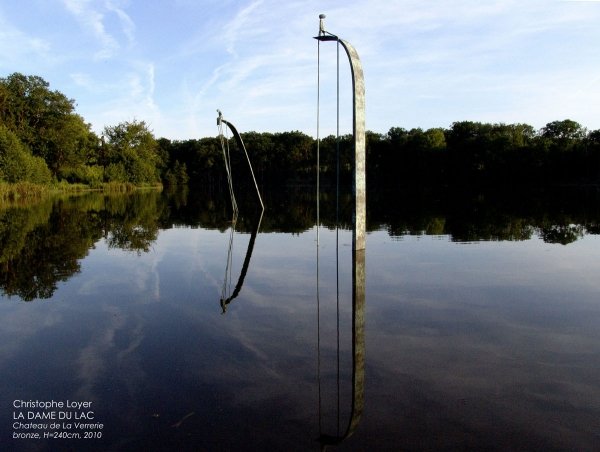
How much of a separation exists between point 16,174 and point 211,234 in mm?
39712

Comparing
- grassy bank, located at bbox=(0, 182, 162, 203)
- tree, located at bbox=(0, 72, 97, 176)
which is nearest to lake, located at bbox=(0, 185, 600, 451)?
grassy bank, located at bbox=(0, 182, 162, 203)

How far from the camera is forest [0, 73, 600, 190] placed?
6438 cm

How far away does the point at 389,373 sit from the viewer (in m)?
5.01

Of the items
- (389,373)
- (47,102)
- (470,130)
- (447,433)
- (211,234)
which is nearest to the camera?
(447,433)

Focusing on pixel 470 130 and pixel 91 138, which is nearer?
pixel 91 138

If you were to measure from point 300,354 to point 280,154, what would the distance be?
119 m

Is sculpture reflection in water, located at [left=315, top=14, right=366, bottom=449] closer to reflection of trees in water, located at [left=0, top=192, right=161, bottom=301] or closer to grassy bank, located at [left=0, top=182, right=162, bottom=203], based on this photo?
reflection of trees in water, located at [left=0, top=192, right=161, bottom=301]

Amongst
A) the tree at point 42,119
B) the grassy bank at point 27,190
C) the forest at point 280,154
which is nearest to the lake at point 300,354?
the grassy bank at point 27,190

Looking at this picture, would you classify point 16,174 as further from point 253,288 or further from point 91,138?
point 253,288

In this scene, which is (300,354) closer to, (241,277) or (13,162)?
(241,277)

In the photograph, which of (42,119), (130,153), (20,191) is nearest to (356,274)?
(20,191)

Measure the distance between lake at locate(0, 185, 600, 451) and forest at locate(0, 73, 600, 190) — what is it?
4705 centimetres

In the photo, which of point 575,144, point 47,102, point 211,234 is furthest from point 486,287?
point 575,144

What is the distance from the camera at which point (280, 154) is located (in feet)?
405
